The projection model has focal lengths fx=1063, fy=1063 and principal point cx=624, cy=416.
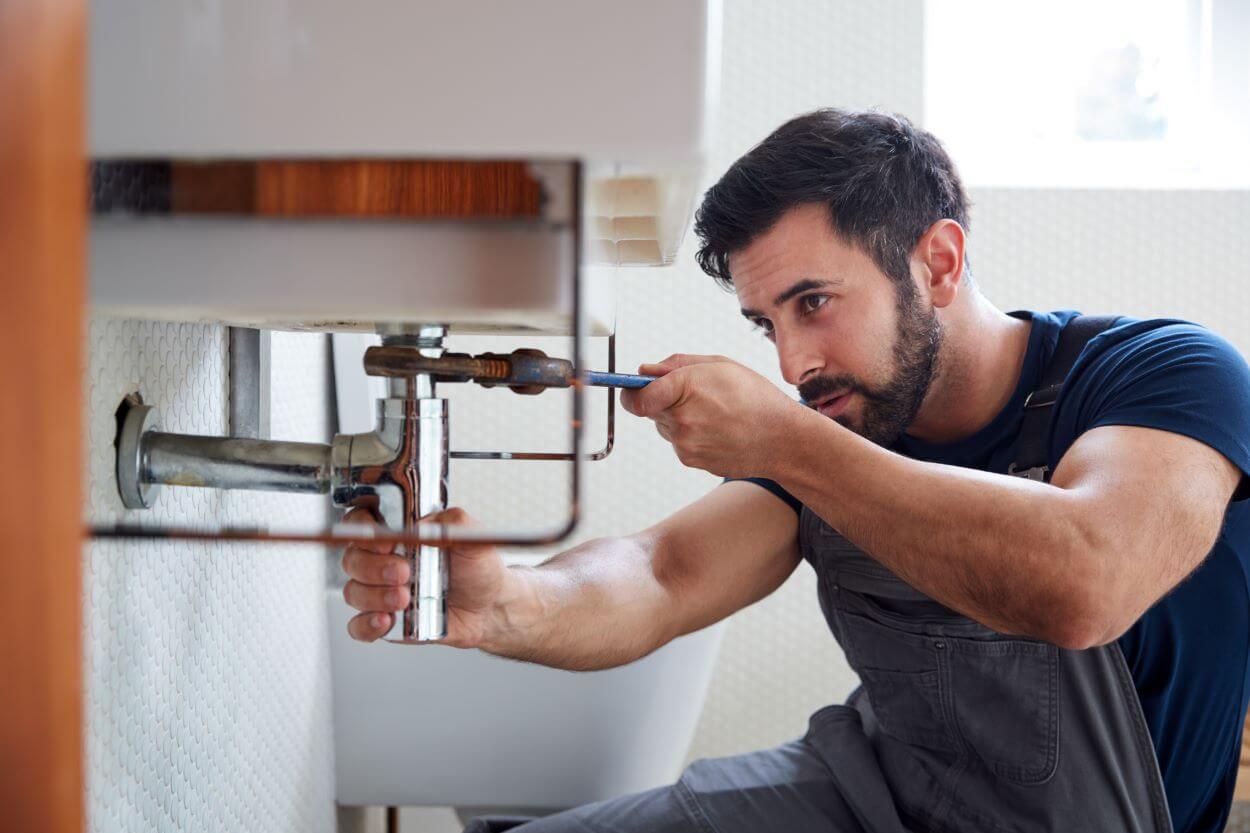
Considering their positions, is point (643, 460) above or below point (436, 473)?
below

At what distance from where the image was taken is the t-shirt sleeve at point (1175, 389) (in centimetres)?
86

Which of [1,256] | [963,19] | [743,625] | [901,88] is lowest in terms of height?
[743,625]

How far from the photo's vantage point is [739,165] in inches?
43.7

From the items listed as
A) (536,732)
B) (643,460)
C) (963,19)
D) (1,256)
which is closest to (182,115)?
(1,256)

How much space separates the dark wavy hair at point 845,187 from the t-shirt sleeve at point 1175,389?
0.74 feet

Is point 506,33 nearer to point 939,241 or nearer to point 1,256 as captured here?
point 1,256

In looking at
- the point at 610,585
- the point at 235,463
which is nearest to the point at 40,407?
the point at 235,463

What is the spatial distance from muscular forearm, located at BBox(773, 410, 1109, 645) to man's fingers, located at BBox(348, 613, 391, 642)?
0.98ft

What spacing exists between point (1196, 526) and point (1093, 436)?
0.10m

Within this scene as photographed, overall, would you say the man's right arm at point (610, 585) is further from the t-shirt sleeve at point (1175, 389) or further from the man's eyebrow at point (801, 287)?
the t-shirt sleeve at point (1175, 389)

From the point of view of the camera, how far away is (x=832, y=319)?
3.46ft

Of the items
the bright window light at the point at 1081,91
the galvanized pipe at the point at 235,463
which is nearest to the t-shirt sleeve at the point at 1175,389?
the galvanized pipe at the point at 235,463

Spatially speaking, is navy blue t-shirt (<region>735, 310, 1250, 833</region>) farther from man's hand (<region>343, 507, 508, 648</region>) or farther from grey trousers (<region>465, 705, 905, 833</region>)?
man's hand (<region>343, 507, 508, 648</region>)

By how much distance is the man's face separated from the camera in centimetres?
105
